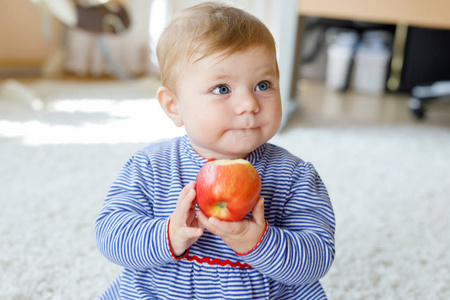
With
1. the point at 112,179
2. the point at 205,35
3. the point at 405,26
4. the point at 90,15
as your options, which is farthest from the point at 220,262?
the point at 405,26

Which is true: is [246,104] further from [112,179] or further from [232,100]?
[112,179]

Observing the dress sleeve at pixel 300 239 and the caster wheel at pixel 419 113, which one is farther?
the caster wheel at pixel 419 113

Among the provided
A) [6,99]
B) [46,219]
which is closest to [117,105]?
[6,99]

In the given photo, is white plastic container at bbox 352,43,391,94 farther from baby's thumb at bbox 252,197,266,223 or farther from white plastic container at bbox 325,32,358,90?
baby's thumb at bbox 252,197,266,223

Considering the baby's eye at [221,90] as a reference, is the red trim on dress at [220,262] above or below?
below

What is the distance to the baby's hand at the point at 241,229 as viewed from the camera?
0.48 m

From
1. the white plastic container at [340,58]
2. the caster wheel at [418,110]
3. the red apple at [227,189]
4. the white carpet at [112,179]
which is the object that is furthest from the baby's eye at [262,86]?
the white plastic container at [340,58]

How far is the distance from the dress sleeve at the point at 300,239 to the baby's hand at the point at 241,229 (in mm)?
10

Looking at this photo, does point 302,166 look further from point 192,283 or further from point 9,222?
point 9,222

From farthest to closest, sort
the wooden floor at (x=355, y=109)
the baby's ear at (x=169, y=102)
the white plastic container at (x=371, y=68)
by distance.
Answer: the white plastic container at (x=371, y=68) < the wooden floor at (x=355, y=109) < the baby's ear at (x=169, y=102)

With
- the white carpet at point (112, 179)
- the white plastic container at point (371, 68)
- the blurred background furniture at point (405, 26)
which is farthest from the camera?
the white plastic container at point (371, 68)

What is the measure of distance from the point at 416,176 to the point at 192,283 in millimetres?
1015

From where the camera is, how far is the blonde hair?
531 mm

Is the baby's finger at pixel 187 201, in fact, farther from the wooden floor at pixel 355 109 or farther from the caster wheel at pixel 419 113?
the caster wheel at pixel 419 113
